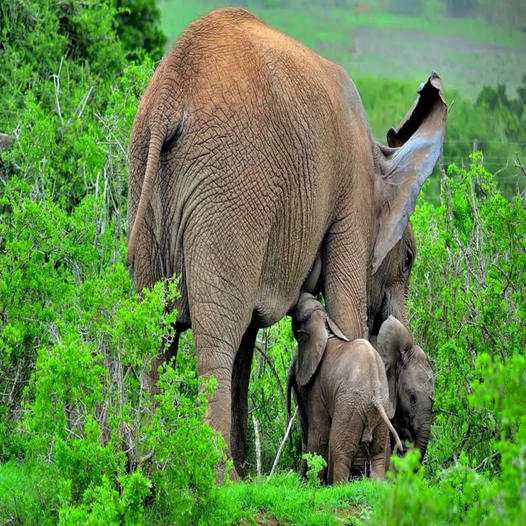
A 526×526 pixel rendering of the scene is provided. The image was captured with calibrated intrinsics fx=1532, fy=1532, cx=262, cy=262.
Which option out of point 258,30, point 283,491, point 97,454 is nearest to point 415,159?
point 258,30

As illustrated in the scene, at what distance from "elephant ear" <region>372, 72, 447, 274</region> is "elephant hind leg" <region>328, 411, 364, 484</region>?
1.45m

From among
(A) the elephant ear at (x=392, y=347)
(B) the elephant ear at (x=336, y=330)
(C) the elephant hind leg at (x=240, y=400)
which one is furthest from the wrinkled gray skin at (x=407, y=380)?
(C) the elephant hind leg at (x=240, y=400)

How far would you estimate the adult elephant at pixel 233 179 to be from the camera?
8578 millimetres

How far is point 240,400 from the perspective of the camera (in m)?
9.88

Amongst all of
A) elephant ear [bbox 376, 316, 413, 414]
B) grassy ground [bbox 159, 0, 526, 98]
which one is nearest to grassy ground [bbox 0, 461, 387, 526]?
elephant ear [bbox 376, 316, 413, 414]

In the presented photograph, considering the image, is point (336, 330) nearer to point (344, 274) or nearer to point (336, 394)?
point (344, 274)

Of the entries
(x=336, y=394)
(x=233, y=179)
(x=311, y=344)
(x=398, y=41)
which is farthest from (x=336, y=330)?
(x=398, y=41)

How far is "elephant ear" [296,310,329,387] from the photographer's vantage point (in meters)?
9.39

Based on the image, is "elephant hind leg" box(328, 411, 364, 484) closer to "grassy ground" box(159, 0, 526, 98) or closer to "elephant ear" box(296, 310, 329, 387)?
"elephant ear" box(296, 310, 329, 387)

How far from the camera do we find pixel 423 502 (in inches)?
216

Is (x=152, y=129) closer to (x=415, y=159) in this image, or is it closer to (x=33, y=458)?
(x=33, y=458)

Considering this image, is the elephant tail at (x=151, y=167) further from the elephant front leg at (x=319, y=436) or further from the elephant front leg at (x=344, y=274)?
the elephant front leg at (x=319, y=436)

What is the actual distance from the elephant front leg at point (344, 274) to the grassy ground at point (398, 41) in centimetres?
4885

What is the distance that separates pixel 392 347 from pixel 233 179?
2.06 meters
